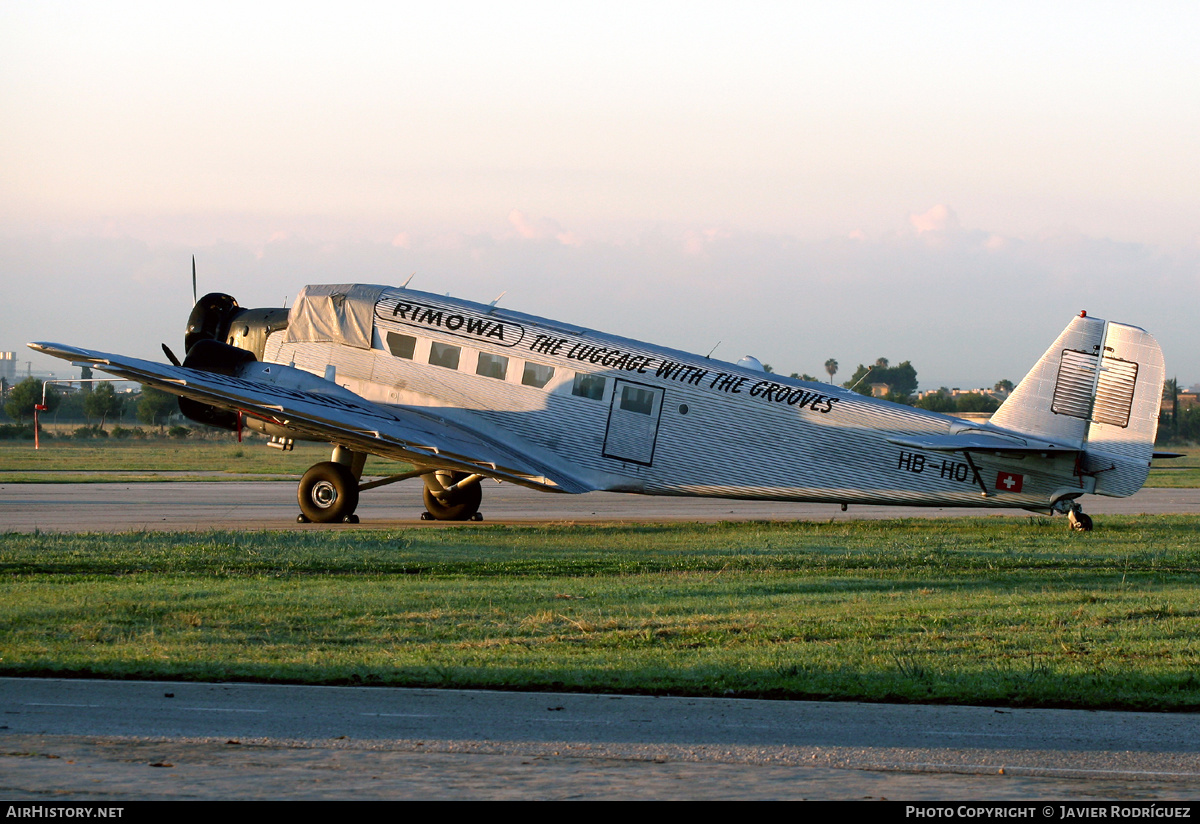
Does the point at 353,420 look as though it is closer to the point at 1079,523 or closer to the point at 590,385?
the point at 590,385

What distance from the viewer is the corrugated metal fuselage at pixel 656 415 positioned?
70.1 feet

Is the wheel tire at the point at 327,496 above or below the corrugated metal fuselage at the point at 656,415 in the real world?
below

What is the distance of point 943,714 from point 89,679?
21.5ft

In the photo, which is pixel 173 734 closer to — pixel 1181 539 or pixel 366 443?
pixel 366 443

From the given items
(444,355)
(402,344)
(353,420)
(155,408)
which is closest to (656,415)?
(444,355)

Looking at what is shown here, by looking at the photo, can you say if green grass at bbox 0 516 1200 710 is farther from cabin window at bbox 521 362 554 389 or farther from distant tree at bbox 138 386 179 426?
distant tree at bbox 138 386 179 426

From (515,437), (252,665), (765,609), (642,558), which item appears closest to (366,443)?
(515,437)

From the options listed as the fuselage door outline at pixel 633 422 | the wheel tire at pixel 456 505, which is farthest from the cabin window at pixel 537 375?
the wheel tire at pixel 456 505

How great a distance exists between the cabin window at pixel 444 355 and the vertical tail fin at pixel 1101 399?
10489 mm

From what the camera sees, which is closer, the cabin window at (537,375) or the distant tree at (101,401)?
the cabin window at (537,375)

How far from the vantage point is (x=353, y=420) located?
20.7 m

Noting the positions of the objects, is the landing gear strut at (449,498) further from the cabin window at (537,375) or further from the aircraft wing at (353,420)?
the cabin window at (537,375)

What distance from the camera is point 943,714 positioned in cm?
836

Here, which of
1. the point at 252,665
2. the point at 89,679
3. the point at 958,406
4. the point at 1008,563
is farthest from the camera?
the point at 958,406
